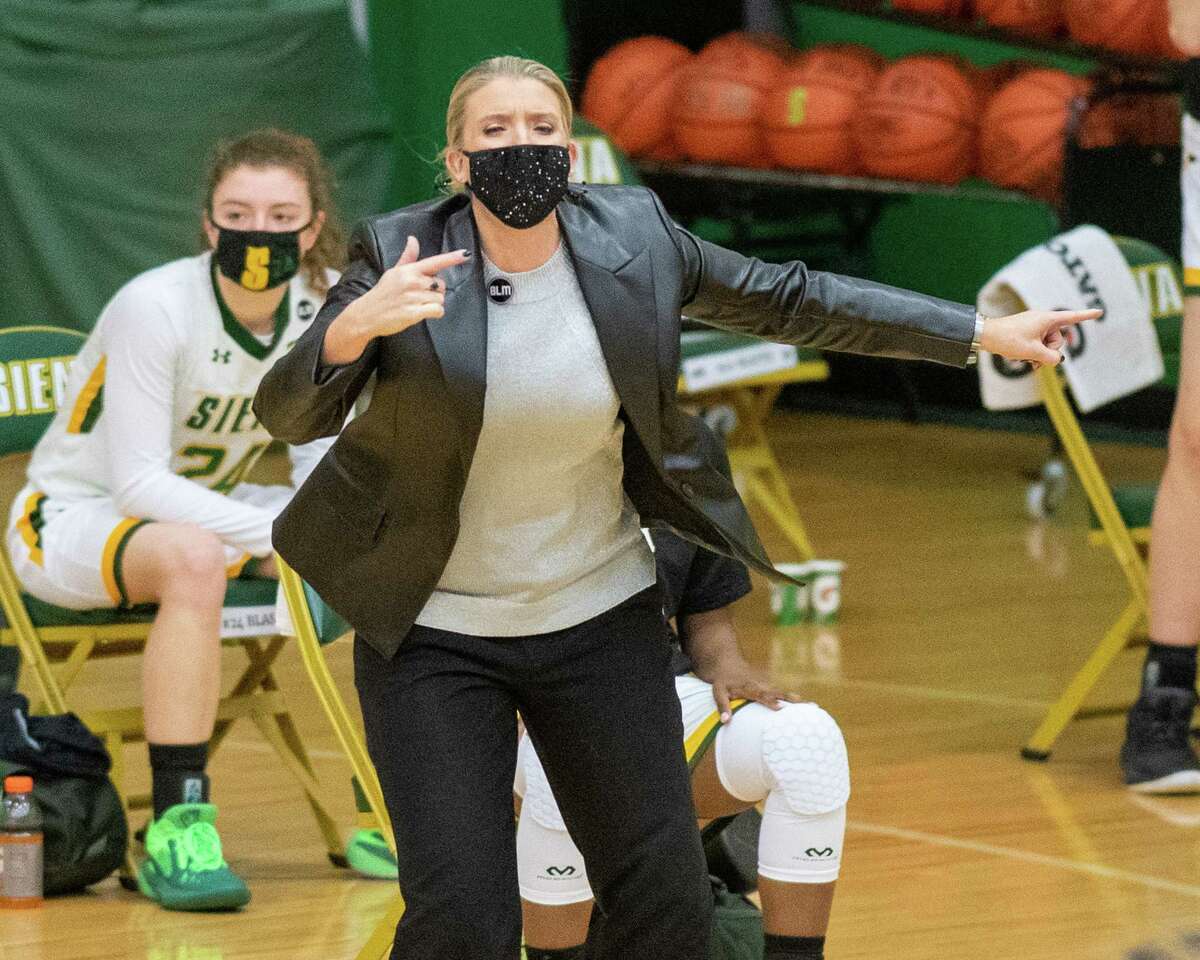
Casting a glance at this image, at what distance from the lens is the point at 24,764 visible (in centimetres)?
434

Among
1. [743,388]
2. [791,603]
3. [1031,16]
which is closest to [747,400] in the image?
[743,388]

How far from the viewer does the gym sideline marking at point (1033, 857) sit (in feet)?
14.3

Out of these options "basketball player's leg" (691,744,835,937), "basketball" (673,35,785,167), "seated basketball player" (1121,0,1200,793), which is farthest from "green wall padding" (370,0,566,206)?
"basketball player's leg" (691,744,835,937)

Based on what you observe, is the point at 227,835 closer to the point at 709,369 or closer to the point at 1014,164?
the point at 709,369

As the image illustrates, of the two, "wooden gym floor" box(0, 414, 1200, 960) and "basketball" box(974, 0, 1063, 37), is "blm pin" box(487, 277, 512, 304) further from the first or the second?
"basketball" box(974, 0, 1063, 37)

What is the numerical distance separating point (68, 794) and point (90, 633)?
351mm

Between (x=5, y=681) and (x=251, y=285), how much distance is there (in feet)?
Answer: 3.35

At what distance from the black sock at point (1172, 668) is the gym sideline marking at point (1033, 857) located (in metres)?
0.63

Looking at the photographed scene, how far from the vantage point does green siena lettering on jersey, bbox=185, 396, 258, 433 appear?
4559mm

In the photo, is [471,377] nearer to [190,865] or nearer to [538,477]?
[538,477]

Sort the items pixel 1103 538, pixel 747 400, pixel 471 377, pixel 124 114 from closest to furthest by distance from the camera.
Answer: pixel 471 377, pixel 1103 538, pixel 747 400, pixel 124 114

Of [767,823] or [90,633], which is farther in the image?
[90,633]

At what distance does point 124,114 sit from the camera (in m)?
9.75

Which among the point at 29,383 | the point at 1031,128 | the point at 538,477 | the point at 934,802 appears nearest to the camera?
the point at 538,477
